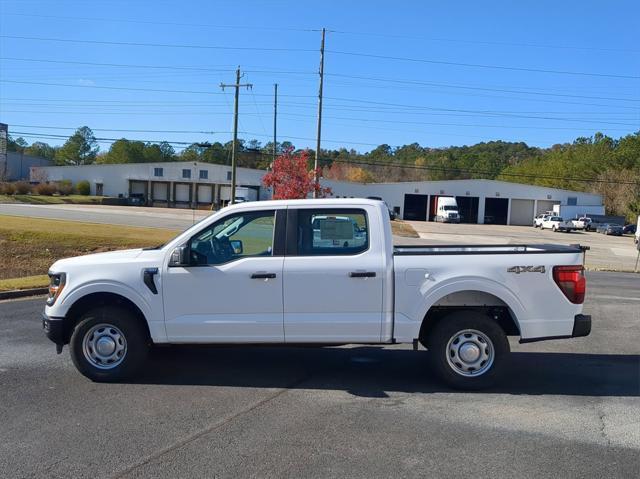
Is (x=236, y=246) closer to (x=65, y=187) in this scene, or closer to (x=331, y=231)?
(x=331, y=231)

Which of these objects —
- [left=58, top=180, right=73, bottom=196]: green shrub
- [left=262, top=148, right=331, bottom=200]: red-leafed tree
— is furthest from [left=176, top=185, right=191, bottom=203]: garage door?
[left=262, top=148, right=331, bottom=200]: red-leafed tree

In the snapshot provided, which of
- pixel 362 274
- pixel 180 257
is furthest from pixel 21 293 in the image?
pixel 362 274

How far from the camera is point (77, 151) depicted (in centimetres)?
16212

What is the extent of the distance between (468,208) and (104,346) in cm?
8608

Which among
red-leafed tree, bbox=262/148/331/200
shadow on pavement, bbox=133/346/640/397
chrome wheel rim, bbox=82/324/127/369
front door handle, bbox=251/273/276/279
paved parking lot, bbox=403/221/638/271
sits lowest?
paved parking lot, bbox=403/221/638/271

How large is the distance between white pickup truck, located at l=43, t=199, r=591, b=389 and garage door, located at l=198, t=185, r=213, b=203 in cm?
8921

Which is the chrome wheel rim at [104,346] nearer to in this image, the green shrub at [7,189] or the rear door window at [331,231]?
the rear door window at [331,231]

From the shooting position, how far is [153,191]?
312 feet

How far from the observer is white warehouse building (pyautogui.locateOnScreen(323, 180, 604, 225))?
87.4 m

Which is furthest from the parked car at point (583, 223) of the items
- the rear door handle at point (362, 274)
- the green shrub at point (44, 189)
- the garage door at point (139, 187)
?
the rear door handle at point (362, 274)

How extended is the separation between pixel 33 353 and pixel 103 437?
3.43m

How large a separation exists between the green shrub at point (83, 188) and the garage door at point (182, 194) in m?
13.1

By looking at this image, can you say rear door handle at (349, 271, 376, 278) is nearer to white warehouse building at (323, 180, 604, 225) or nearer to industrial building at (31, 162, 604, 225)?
industrial building at (31, 162, 604, 225)

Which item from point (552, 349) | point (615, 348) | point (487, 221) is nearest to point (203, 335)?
point (552, 349)
